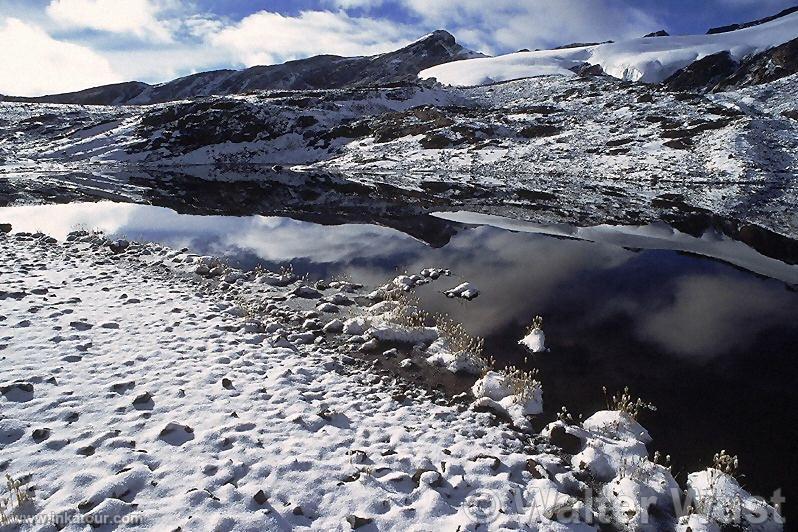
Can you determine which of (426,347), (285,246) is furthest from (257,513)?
(285,246)

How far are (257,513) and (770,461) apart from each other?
24.9 ft

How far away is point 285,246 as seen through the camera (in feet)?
66.3

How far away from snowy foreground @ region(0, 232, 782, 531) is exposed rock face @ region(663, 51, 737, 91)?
400 ft

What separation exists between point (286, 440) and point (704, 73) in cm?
13465

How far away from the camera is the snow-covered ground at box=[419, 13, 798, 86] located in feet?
378

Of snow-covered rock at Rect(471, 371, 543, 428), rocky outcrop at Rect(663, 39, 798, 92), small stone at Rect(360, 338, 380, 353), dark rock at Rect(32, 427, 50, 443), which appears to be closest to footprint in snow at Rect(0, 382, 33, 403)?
dark rock at Rect(32, 427, 50, 443)

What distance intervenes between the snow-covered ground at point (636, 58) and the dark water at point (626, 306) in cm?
10904

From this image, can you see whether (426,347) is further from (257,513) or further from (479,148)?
(479,148)

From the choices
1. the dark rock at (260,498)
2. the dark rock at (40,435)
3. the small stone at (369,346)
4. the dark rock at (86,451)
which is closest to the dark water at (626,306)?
the small stone at (369,346)

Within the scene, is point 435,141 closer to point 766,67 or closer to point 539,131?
point 539,131

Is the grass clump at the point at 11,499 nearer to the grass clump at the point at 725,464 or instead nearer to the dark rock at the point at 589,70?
the grass clump at the point at 725,464

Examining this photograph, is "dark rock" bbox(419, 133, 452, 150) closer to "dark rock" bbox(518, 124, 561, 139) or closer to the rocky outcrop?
"dark rock" bbox(518, 124, 561, 139)

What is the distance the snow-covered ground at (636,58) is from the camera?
378ft

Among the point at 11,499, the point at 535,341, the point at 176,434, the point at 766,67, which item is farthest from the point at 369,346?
the point at 766,67
